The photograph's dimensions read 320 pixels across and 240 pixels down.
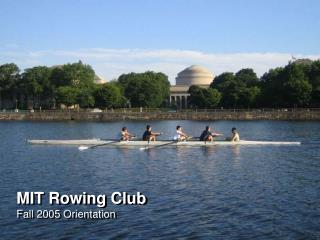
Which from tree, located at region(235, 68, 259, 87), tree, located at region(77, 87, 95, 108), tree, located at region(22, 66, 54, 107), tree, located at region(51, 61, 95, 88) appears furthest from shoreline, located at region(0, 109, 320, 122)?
tree, located at region(235, 68, 259, 87)

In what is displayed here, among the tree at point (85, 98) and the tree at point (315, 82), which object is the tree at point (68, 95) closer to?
the tree at point (85, 98)

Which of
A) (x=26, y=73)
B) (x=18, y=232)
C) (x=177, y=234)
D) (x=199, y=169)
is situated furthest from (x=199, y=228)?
(x=26, y=73)

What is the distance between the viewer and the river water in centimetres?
2086

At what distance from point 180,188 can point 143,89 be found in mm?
144110

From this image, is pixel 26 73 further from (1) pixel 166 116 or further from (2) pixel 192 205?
(2) pixel 192 205

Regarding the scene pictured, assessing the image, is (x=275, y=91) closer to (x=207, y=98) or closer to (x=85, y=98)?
(x=207, y=98)

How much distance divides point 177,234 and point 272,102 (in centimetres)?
12797

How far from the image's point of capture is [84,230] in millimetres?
20766

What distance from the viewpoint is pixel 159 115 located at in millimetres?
142500

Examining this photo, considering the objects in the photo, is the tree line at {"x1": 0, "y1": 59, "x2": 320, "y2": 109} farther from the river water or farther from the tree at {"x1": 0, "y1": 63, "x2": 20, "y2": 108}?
the river water

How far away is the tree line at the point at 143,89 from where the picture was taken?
14125 centimetres

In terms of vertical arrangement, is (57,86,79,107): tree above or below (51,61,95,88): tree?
below

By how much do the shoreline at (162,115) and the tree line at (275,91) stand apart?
23.8 ft

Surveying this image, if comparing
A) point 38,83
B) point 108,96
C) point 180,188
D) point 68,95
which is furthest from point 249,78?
A: point 180,188
